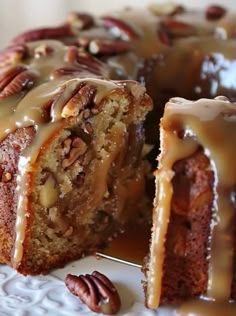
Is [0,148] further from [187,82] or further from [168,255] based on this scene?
[187,82]

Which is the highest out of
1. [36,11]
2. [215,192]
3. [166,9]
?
[166,9]

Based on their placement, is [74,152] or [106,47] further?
[106,47]

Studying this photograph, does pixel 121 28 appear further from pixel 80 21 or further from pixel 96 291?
pixel 96 291

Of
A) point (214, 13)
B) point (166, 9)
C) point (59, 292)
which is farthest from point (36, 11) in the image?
point (59, 292)

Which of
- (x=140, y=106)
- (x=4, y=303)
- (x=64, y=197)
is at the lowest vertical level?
(x=4, y=303)

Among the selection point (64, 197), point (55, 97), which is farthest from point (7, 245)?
point (55, 97)

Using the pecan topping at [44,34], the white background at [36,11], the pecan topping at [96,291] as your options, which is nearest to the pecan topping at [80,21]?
the pecan topping at [44,34]

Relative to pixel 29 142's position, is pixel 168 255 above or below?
below
